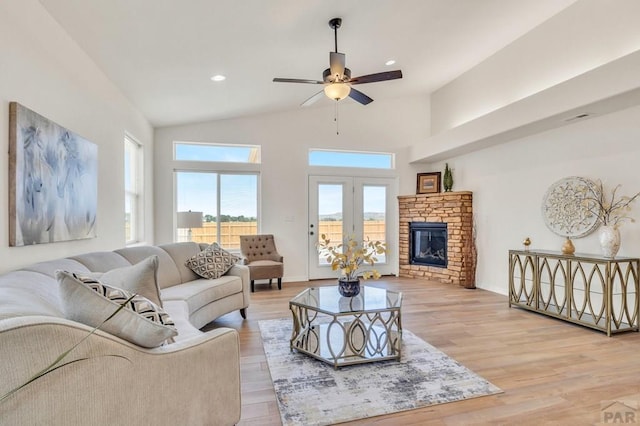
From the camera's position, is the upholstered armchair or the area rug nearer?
the area rug

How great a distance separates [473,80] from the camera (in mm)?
5711

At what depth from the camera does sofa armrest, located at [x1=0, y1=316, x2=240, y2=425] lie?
101 centimetres

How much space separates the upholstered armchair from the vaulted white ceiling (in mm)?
2200

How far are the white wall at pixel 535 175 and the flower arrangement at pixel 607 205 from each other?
0.21 ft

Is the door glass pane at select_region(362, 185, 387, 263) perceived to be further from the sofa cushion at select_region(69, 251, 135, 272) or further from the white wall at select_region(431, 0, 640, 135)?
the sofa cushion at select_region(69, 251, 135, 272)

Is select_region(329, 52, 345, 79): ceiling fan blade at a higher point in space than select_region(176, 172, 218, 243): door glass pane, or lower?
higher

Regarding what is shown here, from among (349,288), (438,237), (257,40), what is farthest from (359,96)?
(438,237)

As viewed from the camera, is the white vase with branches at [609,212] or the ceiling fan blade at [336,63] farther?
the white vase with branches at [609,212]

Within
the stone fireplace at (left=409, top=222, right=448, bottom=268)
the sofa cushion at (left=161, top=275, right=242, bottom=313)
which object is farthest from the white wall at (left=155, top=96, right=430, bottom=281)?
the sofa cushion at (left=161, top=275, right=242, bottom=313)

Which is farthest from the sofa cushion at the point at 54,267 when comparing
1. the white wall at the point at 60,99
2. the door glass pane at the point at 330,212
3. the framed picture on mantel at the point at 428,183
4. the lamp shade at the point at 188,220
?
the framed picture on mantel at the point at 428,183

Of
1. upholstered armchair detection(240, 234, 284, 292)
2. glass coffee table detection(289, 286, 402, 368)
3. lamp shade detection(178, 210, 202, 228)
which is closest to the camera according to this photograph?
glass coffee table detection(289, 286, 402, 368)

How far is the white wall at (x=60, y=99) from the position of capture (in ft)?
6.73

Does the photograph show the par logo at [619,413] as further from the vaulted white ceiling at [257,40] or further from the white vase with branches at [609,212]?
the vaulted white ceiling at [257,40]

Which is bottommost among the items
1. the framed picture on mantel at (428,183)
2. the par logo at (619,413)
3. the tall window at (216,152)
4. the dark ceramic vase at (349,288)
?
the par logo at (619,413)
